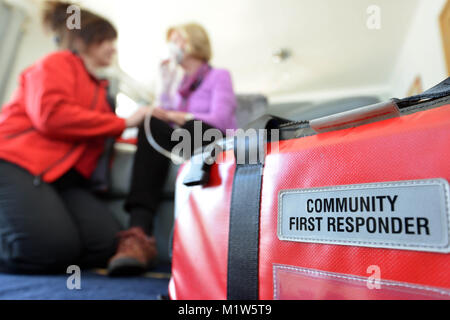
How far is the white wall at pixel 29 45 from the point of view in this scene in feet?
5.99

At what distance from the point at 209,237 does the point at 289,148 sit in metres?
0.16

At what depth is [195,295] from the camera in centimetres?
35

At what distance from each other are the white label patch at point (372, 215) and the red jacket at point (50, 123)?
633 millimetres

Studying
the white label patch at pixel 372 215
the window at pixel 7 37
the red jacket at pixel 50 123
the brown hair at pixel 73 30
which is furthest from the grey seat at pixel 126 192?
the window at pixel 7 37

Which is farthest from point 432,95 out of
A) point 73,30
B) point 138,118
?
point 73,30

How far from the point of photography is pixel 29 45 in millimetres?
1988

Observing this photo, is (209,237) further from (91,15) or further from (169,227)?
(91,15)

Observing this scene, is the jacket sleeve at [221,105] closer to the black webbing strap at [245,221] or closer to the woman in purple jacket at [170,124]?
the woman in purple jacket at [170,124]

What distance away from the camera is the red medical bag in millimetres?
196

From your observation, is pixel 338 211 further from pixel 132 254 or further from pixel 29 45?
pixel 29 45

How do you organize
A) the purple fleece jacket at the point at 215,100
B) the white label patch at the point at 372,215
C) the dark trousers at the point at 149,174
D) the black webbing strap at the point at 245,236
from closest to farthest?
the white label patch at the point at 372,215
the black webbing strap at the point at 245,236
the dark trousers at the point at 149,174
the purple fleece jacket at the point at 215,100

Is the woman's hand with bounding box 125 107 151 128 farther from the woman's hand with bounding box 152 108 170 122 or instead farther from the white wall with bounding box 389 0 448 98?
the white wall with bounding box 389 0 448 98

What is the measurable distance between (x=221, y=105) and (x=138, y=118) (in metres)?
0.25
